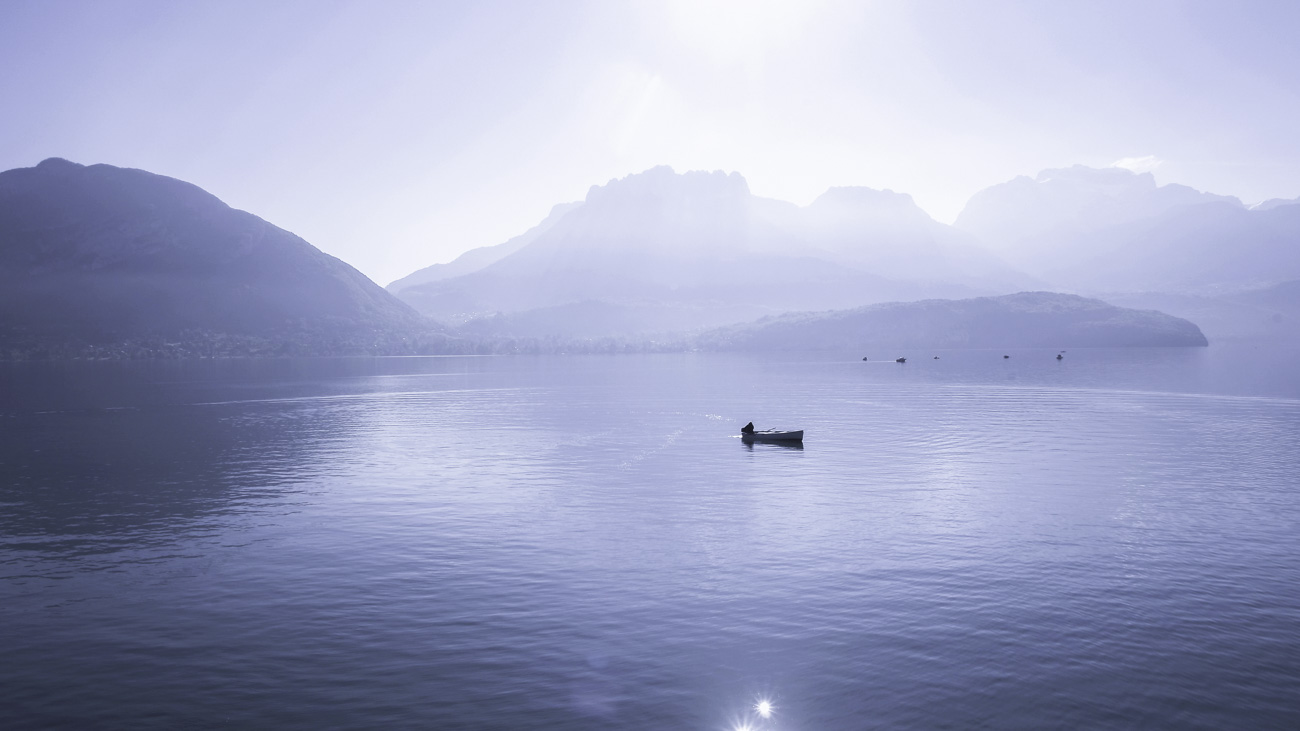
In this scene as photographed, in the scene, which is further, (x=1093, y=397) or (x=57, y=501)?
(x=1093, y=397)

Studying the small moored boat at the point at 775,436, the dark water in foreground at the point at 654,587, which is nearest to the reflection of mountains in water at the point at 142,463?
the dark water in foreground at the point at 654,587

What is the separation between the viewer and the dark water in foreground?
1017 inches

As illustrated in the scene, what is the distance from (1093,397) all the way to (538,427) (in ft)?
387

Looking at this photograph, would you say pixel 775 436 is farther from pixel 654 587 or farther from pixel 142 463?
pixel 142 463

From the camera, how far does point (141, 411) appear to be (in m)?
138

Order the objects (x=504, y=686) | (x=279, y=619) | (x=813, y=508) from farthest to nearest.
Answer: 1. (x=813, y=508)
2. (x=279, y=619)
3. (x=504, y=686)

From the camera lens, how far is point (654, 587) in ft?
126

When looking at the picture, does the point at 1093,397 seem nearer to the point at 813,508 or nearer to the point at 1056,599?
the point at 813,508

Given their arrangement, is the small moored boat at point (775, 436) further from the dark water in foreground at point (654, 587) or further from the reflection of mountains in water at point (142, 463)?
the reflection of mountains in water at point (142, 463)

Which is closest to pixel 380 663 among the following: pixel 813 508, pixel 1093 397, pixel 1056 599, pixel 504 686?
pixel 504 686

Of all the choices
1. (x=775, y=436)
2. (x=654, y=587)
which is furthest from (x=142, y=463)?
(x=775, y=436)

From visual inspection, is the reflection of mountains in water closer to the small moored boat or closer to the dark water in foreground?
the dark water in foreground

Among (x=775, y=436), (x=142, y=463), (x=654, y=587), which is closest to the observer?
(x=654, y=587)

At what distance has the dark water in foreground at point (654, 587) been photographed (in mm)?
25828
